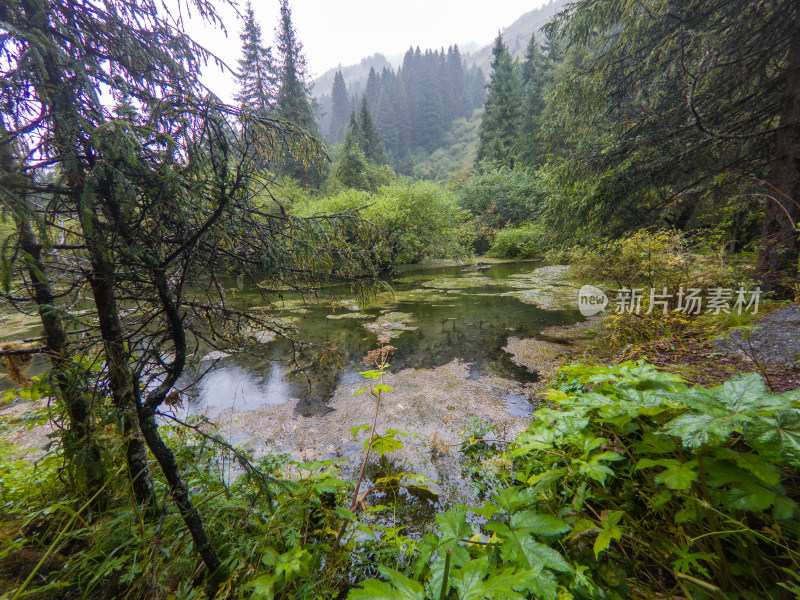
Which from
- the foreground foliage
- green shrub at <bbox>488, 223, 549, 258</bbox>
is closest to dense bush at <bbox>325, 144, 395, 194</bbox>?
green shrub at <bbox>488, 223, 549, 258</bbox>

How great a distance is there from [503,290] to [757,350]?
8.04m

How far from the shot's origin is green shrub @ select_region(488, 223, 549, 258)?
18234 millimetres

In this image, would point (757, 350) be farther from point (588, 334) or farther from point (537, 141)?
point (537, 141)

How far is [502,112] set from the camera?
29.2 meters

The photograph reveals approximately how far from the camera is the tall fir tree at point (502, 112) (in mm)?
28219

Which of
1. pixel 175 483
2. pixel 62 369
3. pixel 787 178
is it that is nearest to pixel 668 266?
pixel 787 178

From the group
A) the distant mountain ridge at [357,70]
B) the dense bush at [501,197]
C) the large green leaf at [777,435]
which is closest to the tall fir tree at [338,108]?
the dense bush at [501,197]

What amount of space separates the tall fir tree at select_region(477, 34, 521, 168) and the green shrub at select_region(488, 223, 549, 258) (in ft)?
39.6

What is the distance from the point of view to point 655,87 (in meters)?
5.45

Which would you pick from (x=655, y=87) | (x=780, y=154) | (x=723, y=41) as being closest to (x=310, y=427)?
(x=780, y=154)

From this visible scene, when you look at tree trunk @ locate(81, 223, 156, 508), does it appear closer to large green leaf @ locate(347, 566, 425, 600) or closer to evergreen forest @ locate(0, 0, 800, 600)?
evergreen forest @ locate(0, 0, 800, 600)

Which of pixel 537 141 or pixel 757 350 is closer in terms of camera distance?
pixel 757 350

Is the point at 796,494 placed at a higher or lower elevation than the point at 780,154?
lower

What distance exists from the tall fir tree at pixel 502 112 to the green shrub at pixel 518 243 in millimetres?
12084
